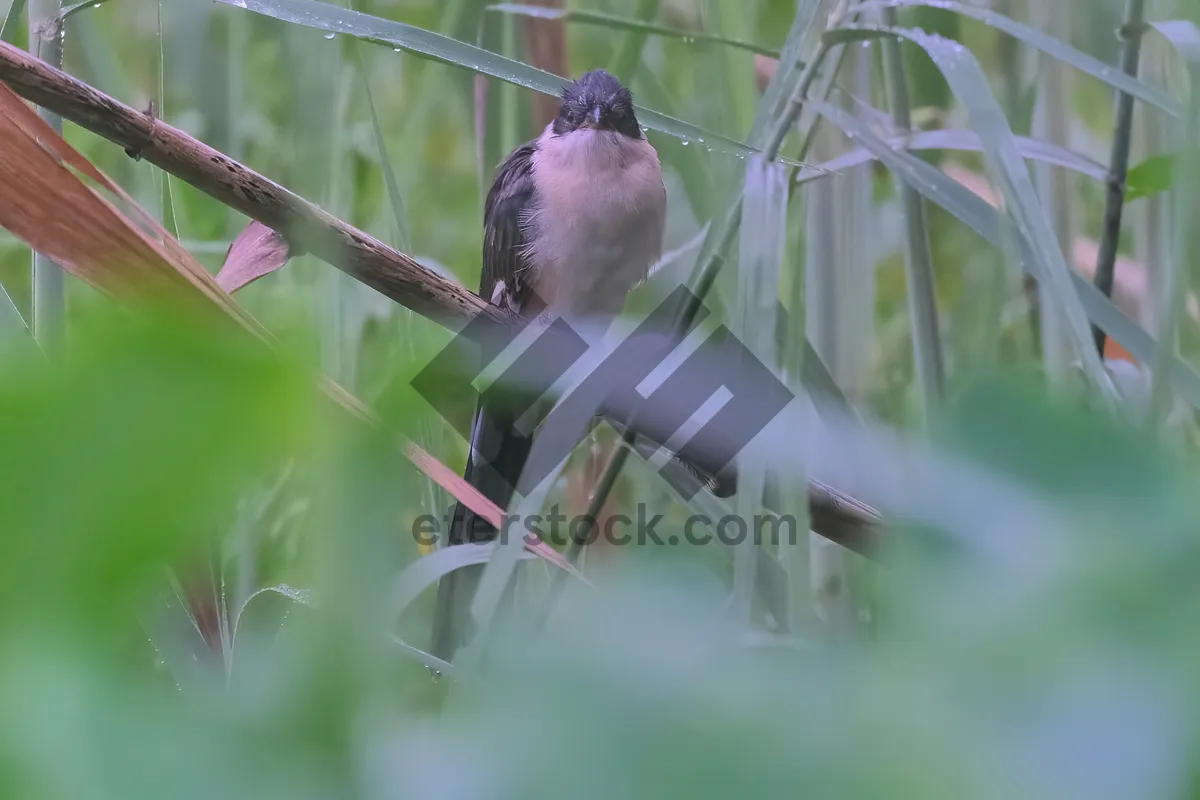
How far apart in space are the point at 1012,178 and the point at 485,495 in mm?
550

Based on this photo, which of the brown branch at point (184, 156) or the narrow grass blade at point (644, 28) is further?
the narrow grass blade at point (644, 28)

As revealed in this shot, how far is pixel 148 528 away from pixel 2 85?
50 centimetres

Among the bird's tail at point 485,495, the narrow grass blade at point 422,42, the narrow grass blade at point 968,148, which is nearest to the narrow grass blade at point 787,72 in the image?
the narrow grass blade at point 422,42

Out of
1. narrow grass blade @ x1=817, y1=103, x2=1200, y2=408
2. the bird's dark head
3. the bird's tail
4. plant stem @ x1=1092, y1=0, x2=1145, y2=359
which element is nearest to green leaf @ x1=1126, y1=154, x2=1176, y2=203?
plant stem @ x1=1092, y1=0, x2=1145, y2=359

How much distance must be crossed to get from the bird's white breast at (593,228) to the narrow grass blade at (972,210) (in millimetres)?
579

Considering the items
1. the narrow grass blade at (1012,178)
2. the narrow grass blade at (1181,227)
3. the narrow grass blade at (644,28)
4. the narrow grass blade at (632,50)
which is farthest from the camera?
the narrow grass blade at (632,50)

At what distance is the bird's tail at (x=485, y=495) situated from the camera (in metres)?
0.83

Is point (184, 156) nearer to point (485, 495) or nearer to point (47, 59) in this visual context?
point (47, 59)

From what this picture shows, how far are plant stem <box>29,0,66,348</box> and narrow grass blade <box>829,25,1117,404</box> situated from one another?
0.54 meters

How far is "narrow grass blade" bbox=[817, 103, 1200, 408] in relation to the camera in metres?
0.72

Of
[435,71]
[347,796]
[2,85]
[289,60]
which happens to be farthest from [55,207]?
[435,71]

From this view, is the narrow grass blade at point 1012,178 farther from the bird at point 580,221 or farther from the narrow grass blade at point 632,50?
the bird at point 580,221

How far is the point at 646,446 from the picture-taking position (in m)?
0.76

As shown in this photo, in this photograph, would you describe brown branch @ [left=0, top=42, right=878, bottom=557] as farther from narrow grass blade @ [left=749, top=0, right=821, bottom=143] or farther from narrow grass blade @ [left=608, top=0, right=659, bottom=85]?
narrow grass blade @ [left=608, top=0, right=659, bottom=85]
